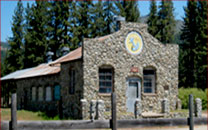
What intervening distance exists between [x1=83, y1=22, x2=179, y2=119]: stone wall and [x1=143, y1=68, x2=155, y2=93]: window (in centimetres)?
30

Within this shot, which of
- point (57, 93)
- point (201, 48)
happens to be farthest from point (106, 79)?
point (201, 48)

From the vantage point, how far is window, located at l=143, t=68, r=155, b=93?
21.5 metres

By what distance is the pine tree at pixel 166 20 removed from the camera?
42.0 metres

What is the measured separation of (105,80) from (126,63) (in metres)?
1.73

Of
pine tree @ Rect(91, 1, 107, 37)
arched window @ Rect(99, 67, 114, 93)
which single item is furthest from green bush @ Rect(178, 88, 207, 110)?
pine tree @ Rect(91, 1, 107, 37)

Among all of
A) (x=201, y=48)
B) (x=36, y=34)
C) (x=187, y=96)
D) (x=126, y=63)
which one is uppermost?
(x=36, y=34)

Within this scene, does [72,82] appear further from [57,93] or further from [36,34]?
[36,34]

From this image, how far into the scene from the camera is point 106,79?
66.8 ft

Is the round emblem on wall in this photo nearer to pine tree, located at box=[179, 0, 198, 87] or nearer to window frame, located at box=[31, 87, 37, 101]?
window frame, located at box=[31, 87, 37, 101]

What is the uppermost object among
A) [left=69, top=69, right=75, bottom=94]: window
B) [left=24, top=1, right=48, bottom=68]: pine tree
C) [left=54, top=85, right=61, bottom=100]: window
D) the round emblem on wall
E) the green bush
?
[left=24, top=1, right=48, bottom=68]: pine tree

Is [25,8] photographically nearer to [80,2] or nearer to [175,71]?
[80,2]

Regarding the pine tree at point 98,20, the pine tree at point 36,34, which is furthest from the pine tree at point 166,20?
the pine tree at point 36,34

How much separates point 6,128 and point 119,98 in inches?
510

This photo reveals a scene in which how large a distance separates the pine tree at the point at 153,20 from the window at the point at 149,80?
20.5 meters
